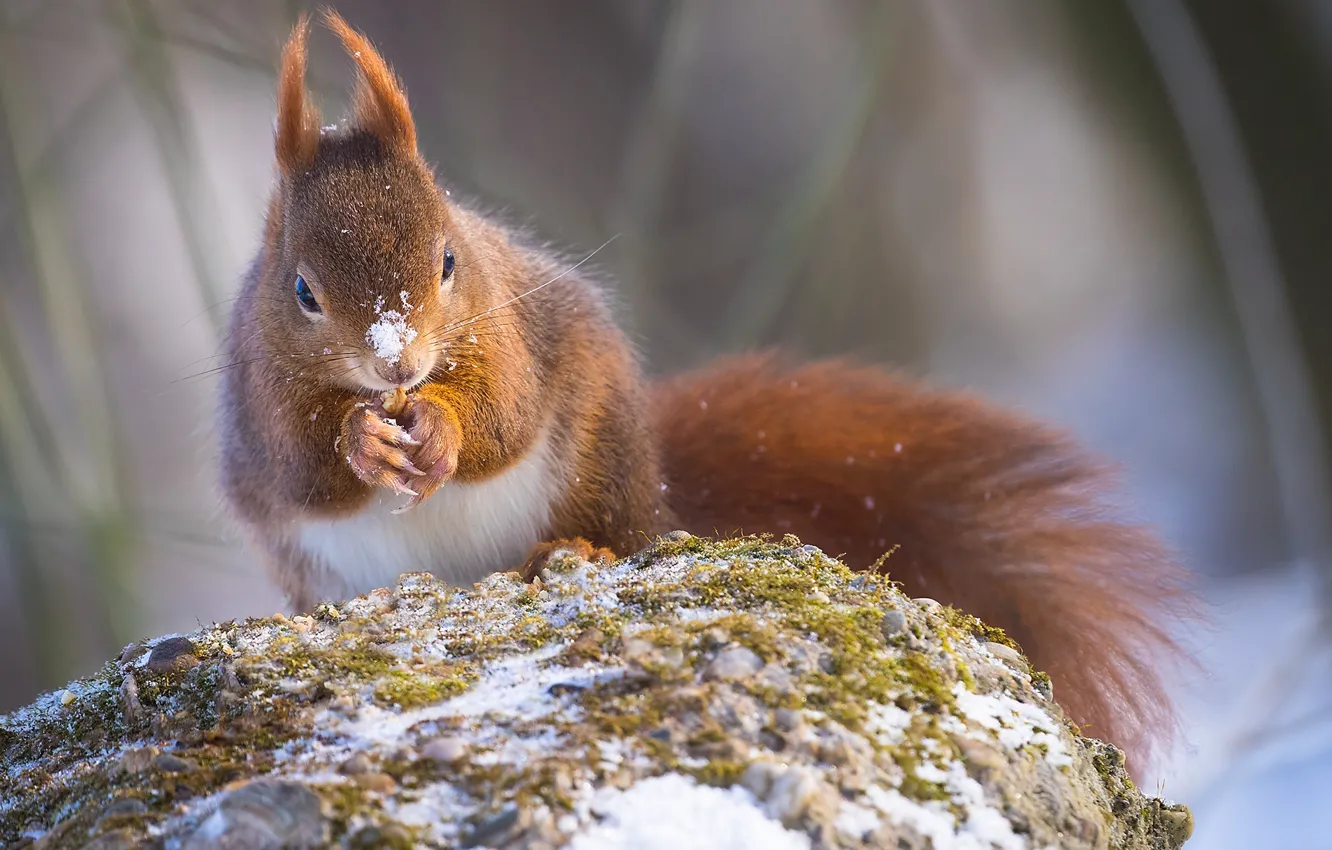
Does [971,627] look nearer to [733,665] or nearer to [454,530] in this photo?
[733,665]

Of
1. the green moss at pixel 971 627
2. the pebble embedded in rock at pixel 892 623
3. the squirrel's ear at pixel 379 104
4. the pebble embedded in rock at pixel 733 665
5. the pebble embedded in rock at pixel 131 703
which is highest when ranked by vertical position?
the squirrel's ear at pixel 379 104

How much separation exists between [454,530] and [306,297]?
0.99 ft

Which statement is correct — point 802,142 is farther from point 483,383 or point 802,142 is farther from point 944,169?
point 483,383

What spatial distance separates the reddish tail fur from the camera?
1.06 metres

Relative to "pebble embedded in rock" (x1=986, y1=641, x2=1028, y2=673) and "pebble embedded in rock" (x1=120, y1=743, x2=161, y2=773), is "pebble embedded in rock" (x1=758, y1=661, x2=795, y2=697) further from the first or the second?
"pebble embedded in rock" (x1=120, y1=743, x2=161, y2=773)

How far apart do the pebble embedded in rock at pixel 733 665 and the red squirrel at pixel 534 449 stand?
1.34ft

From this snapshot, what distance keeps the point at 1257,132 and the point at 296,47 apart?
1.51 m

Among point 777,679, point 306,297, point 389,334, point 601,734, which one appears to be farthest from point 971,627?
point 306,297

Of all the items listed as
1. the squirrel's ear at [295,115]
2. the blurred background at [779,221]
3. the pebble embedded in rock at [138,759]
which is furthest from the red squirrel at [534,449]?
the blurred background at [779,221]

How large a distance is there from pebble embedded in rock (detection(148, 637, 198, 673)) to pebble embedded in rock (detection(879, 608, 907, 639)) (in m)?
0.48

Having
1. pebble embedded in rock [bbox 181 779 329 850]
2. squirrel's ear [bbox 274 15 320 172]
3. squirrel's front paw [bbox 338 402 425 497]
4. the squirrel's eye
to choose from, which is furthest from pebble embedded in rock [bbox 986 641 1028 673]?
squirrel's ear [bbox 274 15 320 172]

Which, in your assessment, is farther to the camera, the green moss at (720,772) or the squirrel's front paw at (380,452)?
the squirrel's front paw at (380,452)

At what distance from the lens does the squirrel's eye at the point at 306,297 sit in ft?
3.28

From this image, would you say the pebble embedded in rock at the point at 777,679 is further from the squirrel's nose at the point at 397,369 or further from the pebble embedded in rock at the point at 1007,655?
the squirrel's nose at the point at 397,369
